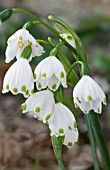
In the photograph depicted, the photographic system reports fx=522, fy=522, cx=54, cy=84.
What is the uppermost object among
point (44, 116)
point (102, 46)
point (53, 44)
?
point (53, 44)

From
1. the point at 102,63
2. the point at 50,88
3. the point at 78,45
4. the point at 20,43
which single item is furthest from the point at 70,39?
the point at 102,63

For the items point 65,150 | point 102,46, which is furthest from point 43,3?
point 65,150

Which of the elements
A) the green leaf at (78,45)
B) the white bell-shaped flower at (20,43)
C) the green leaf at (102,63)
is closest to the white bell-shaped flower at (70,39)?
the green leaf at (78,45)

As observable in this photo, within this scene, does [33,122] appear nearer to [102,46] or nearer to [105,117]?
[105,117]

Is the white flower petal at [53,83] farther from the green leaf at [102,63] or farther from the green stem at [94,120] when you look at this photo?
the green leaf at [102,63]

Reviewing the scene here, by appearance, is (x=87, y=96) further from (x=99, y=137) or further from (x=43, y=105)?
(x=99, y=137)

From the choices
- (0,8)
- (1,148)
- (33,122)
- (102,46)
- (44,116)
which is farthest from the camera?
(0,8)
